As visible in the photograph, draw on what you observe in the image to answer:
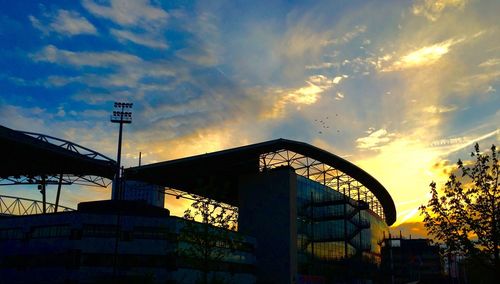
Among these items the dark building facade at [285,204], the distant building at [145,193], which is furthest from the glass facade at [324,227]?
the distant building at [145,193]

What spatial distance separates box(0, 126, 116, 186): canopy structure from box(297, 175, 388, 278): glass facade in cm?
3394

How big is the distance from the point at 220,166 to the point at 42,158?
28.7 meters

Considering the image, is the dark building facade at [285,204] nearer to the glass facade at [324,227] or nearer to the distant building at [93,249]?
the glass facade at [324,227]

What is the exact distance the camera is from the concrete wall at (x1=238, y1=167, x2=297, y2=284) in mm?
81125

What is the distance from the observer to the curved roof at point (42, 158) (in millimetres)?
68619

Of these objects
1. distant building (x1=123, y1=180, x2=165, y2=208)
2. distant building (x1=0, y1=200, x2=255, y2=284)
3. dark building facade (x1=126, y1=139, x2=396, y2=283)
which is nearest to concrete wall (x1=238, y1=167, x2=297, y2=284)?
dark building facade (x1=126, y1=139, x2=396, y2=283)

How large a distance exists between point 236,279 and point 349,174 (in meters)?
36.9

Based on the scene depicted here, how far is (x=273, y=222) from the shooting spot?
274 feet

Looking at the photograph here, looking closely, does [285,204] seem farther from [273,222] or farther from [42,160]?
[42,160]

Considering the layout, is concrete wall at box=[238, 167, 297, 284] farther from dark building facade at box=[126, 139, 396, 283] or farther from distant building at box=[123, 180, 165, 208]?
distant building at box=[123, 180, 165, 208]

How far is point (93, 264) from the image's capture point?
63406 mm

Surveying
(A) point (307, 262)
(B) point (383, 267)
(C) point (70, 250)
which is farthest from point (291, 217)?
(B) point (383, 267)

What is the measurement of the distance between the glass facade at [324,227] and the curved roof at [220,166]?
6092mm

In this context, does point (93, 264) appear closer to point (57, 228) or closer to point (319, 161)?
point (57, 228)
